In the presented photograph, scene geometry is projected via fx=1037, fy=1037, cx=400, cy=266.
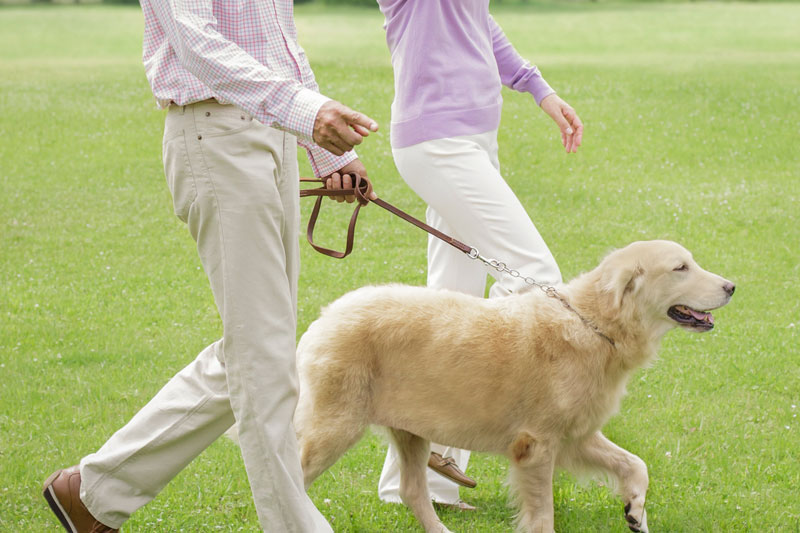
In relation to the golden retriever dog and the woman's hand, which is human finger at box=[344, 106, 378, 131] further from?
the woman's hand

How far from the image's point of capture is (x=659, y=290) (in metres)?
4.22

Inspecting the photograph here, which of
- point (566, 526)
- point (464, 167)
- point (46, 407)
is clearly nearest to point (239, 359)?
point (464, 167)

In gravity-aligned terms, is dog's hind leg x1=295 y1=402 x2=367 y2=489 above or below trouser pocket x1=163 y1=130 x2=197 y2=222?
below

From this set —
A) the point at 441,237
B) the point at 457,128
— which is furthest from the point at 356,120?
the point at 457,128

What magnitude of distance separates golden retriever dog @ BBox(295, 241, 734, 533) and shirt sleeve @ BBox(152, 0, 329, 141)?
130 cm

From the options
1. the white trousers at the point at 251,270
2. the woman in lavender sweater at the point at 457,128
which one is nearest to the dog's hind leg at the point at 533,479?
the woman in lavender sweater at the point at 457,128

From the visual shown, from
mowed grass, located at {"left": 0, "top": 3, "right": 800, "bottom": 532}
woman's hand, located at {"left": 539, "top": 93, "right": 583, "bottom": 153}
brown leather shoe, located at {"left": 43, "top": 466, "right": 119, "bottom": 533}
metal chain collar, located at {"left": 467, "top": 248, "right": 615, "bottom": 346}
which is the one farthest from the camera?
woman's hand, located at {"left": 539, "top": 93, "right": 583, "bottom": 153}

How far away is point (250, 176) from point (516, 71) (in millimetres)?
2314

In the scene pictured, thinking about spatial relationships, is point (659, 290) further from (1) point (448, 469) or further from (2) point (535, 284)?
(1) point (448, 469)

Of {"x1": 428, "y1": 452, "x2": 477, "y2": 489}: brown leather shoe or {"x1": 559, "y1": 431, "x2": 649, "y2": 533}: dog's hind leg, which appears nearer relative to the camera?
{"x1": 559, "y1": 431, "x2": 649, "y2": 533}: dog's hind leg

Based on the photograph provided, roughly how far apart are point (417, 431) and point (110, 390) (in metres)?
2.85

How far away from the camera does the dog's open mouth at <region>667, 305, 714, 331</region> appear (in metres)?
4.27

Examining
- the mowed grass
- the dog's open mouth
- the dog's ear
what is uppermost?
the dog's ear

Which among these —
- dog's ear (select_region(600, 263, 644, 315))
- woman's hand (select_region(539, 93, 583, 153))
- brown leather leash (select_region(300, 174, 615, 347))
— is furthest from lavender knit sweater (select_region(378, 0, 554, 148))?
dog's ear (select_region(600, 263, 644, 315))
